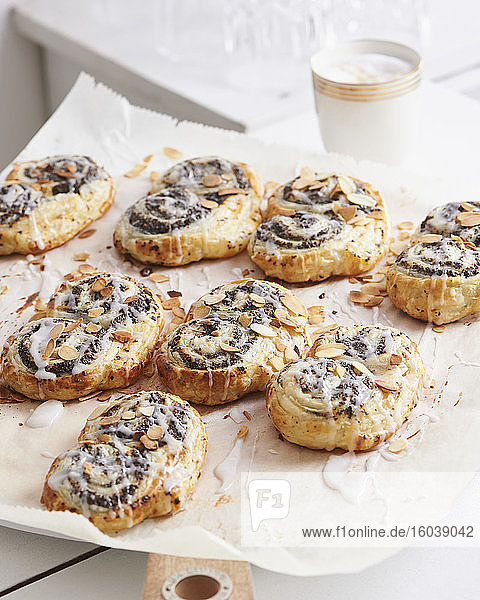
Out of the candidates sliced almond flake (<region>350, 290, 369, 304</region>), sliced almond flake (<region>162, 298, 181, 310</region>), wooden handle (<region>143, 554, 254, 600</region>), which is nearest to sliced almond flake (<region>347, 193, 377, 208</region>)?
sliced almond flake (<region>350, 290, 369, 304</region>)

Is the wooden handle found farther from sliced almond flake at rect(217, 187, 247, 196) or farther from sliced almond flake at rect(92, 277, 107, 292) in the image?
sliced almond flake at rect(217, 187, 247, 196)

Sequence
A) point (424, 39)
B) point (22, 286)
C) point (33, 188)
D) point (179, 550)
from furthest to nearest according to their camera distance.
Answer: point (424, 39)
point (33, 188)
point (22, 286)
point (179, 550)

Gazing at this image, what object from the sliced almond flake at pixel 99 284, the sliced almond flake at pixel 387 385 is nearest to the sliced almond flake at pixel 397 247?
the sliced almond flake at pixel 387 385

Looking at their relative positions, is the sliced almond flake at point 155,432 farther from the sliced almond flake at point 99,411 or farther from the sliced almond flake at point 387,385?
the sliced almond flake at point 387,385

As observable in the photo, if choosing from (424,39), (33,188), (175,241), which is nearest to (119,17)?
(424,39)

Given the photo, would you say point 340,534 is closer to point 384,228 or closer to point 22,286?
point 384,228

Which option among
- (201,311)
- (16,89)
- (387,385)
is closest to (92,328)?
(201,311)
